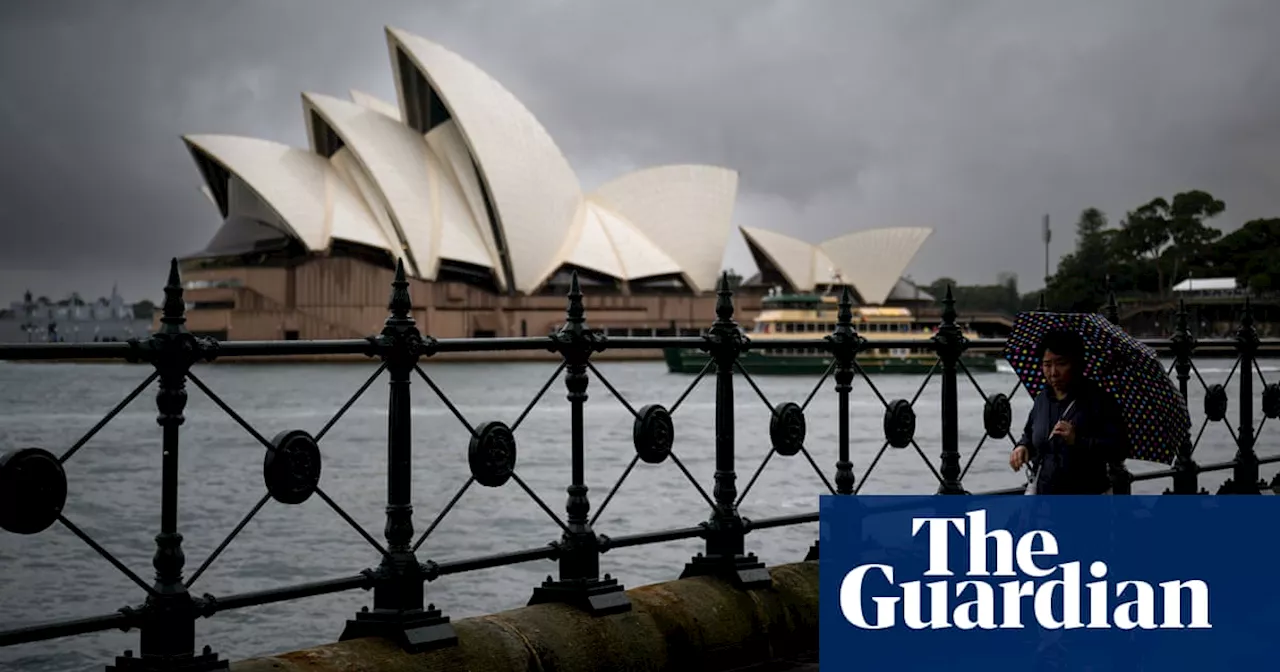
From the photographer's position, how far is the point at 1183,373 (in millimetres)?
6617

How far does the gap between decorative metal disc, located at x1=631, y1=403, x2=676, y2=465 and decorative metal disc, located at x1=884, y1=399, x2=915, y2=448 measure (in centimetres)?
125

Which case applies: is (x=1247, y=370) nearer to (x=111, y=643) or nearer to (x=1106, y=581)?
(x=1106, y=581)

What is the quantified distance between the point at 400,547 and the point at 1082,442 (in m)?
1.93

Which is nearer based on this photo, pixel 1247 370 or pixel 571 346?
pixel 571 346

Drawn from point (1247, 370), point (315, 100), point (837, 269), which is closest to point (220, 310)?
point (315, 100)

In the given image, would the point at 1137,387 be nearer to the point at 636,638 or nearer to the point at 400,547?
the point at 636,638

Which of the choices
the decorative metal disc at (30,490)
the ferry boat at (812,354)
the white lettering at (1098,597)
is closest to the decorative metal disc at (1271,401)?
the white lettering at (1098,597)

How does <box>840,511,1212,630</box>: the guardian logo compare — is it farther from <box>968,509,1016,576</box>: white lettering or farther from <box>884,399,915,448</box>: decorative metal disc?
<box>884,399,915,448</box>: decorative metal disc

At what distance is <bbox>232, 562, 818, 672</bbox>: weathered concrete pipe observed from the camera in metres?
3.36

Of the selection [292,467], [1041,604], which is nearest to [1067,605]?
[1041,604]

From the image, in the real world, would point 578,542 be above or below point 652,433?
below

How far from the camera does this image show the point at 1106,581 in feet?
13.0

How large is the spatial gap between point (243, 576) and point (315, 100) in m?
51.8

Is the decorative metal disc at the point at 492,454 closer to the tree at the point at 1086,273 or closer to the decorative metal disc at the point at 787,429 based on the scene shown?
the decorative metal disc at the point at 787,429
